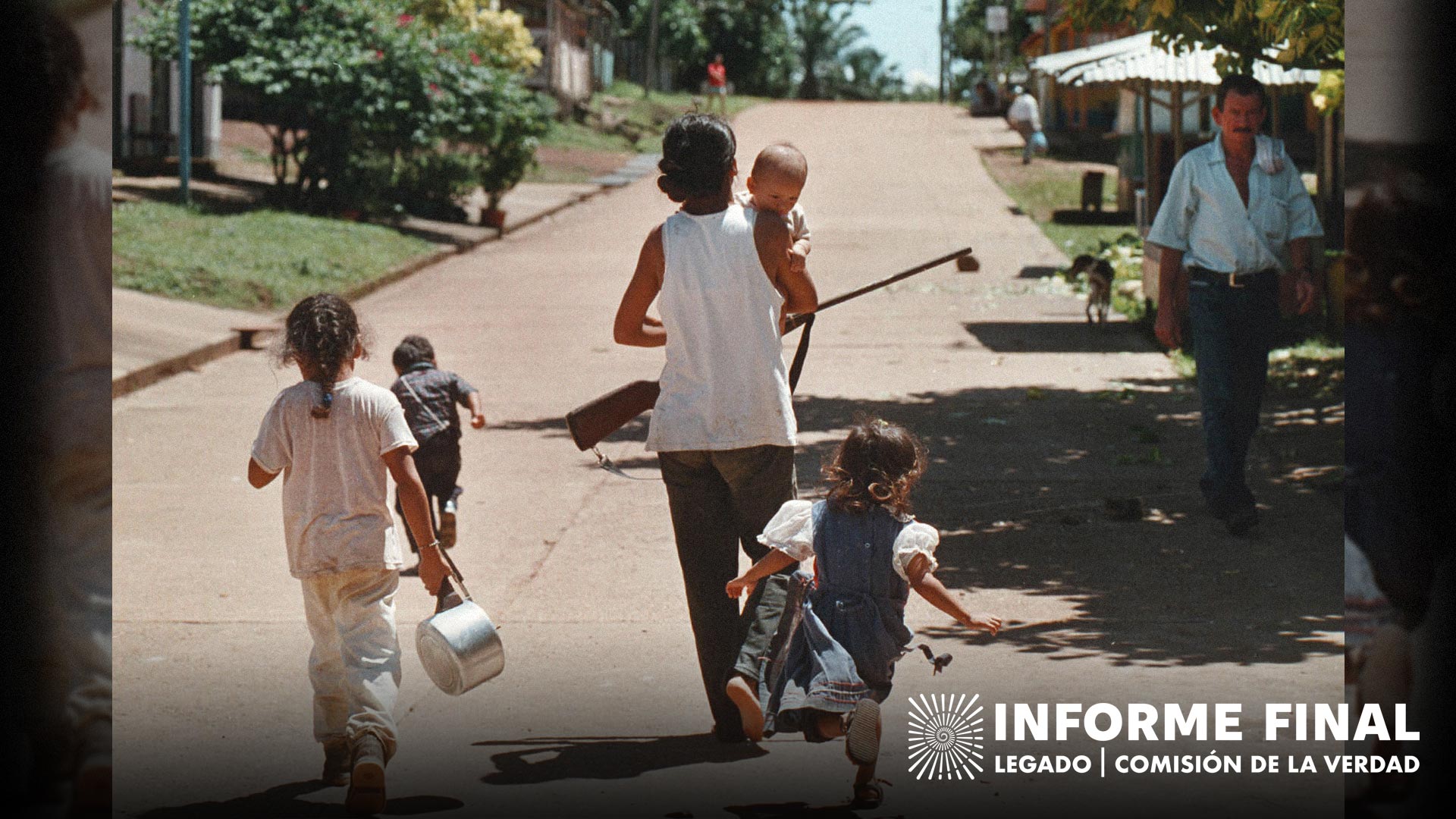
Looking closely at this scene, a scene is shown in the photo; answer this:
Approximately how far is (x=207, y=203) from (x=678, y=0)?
133ft

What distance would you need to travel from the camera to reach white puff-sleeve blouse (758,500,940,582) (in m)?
4.55

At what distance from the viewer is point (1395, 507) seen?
22.5 ft

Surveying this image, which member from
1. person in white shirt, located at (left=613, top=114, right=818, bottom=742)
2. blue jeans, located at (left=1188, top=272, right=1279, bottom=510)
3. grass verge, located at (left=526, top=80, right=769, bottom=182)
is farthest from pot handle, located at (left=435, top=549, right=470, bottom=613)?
grass verge, located at (left=526, top=80, right=769, bottom=182)

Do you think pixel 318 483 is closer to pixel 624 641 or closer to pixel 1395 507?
pixel 624 641

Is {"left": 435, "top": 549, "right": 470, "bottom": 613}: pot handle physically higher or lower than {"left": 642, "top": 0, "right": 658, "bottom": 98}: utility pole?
lower

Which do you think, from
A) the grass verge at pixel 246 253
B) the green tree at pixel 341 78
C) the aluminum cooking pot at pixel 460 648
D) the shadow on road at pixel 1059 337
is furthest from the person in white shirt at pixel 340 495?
the green tree at pixel 341 78

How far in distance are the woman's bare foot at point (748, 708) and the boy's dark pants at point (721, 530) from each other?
0.84 feet

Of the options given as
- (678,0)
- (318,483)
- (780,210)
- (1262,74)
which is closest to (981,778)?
(780,210)

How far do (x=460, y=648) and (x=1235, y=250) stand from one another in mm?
4152

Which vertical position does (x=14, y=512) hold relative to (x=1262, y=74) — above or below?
below

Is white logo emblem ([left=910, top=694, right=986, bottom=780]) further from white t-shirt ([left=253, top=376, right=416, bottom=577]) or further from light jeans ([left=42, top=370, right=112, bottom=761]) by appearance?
light jeans ([left=42, top=370, right=112, bottom=761])

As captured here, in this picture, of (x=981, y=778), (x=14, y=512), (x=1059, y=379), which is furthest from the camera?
(x=1059, y=379)

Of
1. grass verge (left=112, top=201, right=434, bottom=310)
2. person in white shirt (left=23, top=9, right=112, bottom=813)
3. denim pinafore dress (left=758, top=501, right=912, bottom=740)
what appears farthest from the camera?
grass verge (left=112, top=201, right=434, bottom=310)

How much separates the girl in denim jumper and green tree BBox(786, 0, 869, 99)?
70.4 m
